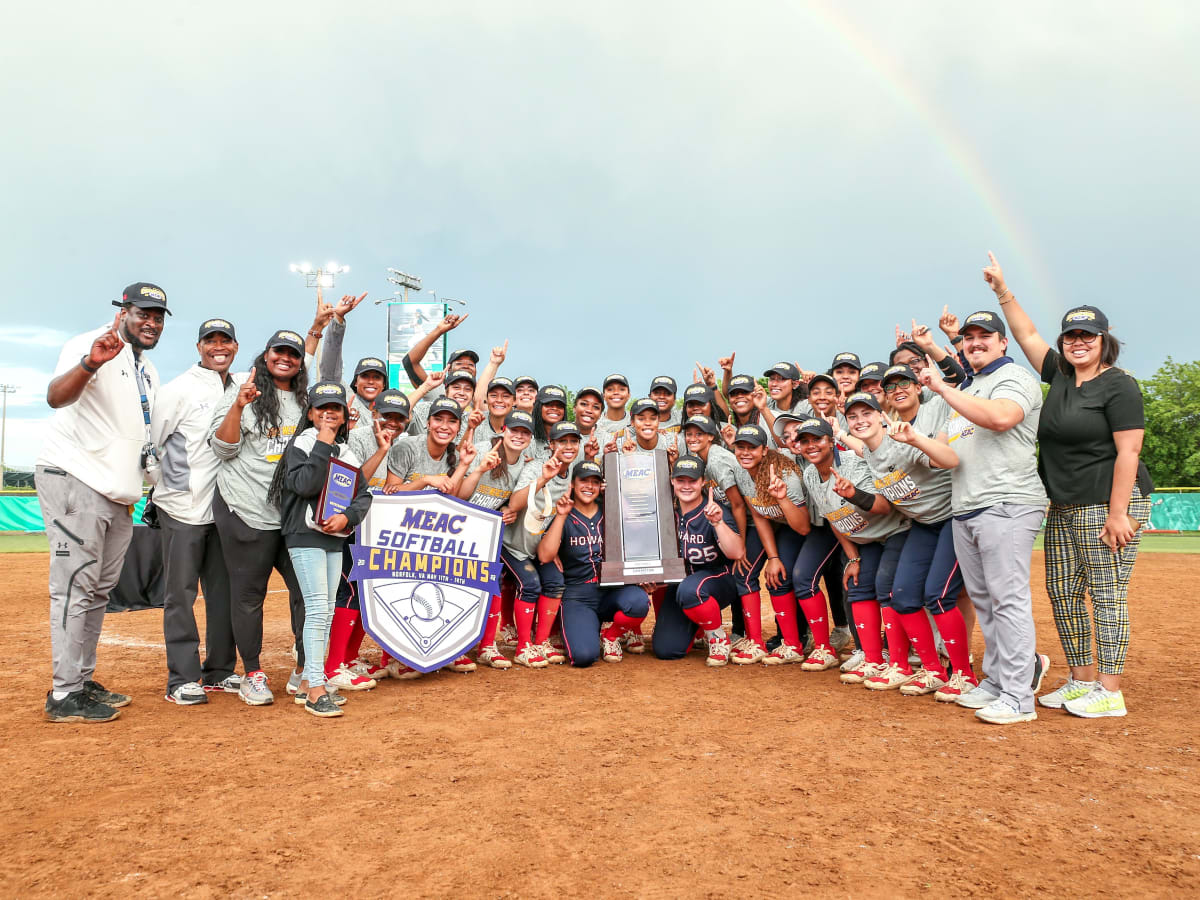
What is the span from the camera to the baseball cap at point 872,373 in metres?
7.19

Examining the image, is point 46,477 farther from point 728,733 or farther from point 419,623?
point 728,733

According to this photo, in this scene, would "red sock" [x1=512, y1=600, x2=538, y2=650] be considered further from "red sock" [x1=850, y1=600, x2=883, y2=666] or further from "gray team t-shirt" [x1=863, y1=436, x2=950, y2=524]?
"gray team t-shirt" [x1=863, y1=436, x2=950, y2=524]

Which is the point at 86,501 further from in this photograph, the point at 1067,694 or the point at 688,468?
the point at 1067,694

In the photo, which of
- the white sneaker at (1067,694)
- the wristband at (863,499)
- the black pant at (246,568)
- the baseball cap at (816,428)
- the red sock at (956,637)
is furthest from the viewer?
the baseball cap at (816,428)

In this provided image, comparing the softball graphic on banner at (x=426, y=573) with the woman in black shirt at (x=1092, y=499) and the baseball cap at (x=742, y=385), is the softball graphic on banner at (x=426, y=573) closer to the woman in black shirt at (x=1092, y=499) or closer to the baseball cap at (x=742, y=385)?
the baseball cap at (x=742, y=385)

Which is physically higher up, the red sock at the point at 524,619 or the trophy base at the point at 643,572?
the trophy base at the point at 643,572

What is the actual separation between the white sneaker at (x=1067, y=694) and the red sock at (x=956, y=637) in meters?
0.49

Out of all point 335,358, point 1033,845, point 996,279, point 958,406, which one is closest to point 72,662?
point 335,358

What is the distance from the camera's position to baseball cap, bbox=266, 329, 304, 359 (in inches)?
210

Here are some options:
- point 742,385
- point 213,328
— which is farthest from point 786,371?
point 213,328

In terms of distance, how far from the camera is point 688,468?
674 cm

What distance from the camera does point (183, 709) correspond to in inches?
199

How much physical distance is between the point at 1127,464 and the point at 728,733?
2.94 meters

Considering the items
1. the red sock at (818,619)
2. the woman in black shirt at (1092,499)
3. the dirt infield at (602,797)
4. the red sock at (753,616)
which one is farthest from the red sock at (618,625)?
the woman in black shirt at (1092,499)
